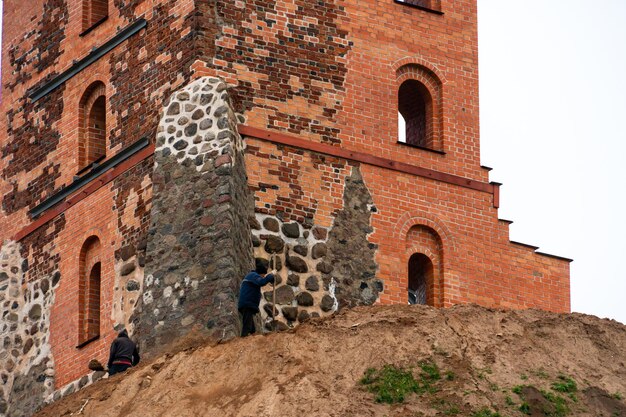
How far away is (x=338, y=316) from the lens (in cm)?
3847

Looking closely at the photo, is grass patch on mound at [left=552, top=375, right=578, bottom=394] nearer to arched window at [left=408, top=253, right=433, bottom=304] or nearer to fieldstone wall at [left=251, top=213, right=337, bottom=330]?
fieldstone wall at [left=251, top=213, right=337, bottom=330]

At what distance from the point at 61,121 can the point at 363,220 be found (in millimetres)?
7155

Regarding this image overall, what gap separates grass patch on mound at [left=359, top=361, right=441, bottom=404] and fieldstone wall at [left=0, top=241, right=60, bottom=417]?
9.68 m

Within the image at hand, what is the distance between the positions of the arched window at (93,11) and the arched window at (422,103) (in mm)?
6364

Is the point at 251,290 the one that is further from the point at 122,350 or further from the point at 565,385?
the point at 565,385

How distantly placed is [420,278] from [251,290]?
566 centimetres

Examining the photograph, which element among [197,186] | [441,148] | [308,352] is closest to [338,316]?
[308,352]

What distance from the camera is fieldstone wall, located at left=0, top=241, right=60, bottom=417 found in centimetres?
4453

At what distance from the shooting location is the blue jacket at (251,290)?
39469 mm

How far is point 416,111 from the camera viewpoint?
4578 cm

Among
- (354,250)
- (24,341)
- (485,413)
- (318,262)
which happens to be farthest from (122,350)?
(485,413)

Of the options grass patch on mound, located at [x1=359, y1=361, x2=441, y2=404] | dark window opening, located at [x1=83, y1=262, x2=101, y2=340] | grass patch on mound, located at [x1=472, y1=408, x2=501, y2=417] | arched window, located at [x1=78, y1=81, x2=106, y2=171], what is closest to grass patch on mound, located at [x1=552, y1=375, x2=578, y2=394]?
grass patch on mound, located at [x1=472, y1=408, x2=501, y2=417]

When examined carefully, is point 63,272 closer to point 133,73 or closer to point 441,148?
point 133,73

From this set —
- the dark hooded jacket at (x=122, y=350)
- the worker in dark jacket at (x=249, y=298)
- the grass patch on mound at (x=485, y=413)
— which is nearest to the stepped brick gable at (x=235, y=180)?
the dark hooded jacket at (x=122, y=350)
